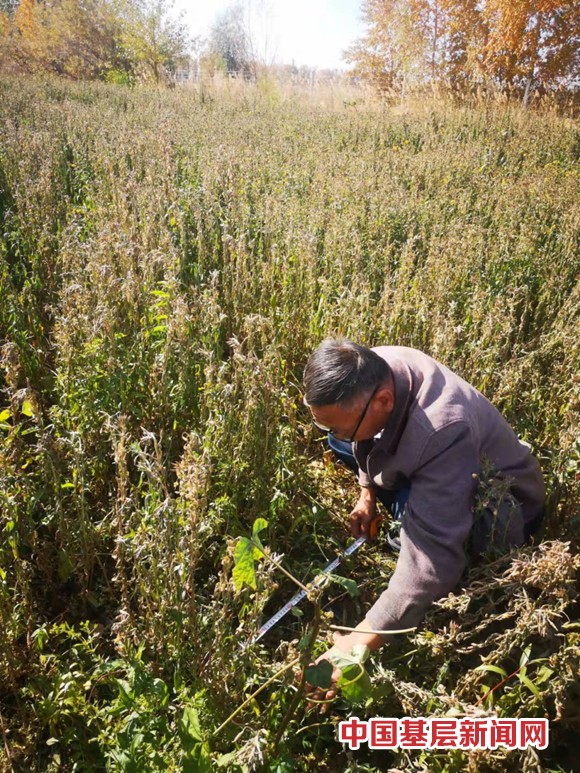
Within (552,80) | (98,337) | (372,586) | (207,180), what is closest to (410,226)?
(207,180)

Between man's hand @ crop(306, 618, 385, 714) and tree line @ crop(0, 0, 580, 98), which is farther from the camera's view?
tree line @ crop(0, 0, 580, 98)

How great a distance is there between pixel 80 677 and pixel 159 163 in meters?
5.62

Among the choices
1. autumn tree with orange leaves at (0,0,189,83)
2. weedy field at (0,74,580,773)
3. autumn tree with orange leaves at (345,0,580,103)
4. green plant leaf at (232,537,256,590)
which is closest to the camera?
green plant leaf at (232,537,256,590)

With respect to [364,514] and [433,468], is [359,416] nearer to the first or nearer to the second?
[433,468]

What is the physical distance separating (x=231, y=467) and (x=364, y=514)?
0.67 metres

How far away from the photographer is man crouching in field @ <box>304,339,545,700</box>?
1.70 m

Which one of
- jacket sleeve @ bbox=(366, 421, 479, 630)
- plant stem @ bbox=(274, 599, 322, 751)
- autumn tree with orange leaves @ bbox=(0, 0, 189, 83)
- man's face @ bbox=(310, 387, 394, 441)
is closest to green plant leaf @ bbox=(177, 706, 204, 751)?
plant stem @ bbox=(274, 599, 322, 751)

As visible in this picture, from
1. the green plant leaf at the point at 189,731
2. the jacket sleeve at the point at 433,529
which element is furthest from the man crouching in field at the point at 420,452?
the green plant leaf at the point at 189,731

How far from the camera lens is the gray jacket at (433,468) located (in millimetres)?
1697

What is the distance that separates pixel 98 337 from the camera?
2.66m

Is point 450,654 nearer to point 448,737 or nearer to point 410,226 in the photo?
point 448,737

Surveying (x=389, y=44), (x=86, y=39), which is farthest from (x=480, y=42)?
(x=86, y=39)

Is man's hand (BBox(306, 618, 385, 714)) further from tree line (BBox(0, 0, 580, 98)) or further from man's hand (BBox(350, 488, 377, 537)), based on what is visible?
tree line (BBox(0, 0, 580, 98))

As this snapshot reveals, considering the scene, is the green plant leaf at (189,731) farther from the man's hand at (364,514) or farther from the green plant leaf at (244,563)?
the man's hand at (364,514)
